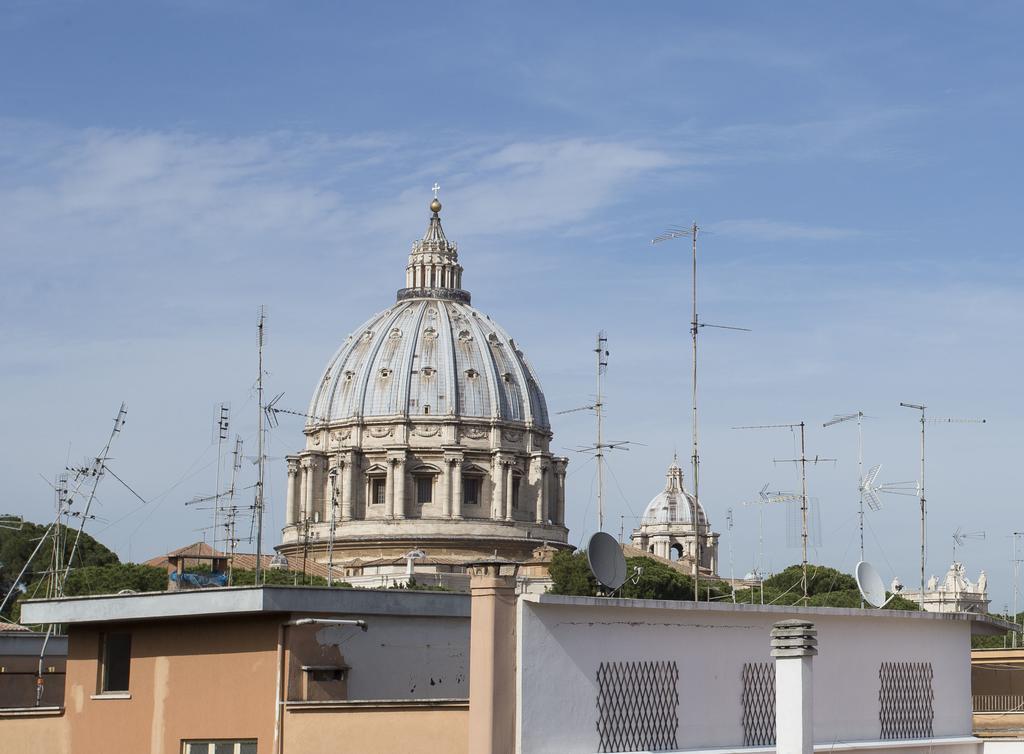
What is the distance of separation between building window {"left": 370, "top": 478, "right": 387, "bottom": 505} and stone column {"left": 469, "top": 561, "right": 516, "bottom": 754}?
114822mm

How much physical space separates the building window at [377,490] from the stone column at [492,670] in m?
115

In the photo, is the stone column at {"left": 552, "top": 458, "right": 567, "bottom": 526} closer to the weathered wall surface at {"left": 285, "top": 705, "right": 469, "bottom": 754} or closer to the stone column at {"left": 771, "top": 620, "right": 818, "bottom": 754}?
the weathered wall surface at {"left": 285, "top": 705, "right": 469, "bottom": 754}

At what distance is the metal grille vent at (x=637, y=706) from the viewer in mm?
22125

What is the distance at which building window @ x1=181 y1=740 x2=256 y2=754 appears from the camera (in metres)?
22.5

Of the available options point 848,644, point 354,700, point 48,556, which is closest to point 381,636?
point 354,700

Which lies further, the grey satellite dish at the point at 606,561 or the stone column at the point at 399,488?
the stone column at the point at 399,488

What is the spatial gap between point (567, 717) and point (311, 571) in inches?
3678

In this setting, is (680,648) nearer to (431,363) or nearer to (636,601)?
(636,601)

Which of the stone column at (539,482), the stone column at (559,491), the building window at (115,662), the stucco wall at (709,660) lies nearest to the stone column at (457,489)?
the stone column at (539,482)

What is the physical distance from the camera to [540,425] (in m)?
142

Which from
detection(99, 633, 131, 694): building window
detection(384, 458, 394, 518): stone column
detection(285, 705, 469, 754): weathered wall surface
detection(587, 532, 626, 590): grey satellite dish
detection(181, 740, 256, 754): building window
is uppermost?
detection(384, 458, 394, 518): stone column

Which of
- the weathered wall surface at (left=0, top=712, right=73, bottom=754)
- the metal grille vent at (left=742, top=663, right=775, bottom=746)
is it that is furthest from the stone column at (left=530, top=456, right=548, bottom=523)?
the metal grille vent at (left=742, top=663, right=775, bottom=746)

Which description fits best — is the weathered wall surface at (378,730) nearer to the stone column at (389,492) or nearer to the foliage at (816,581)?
the foliage at (816,581)

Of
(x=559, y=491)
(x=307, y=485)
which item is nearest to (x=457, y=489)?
(x=559, y=491)
